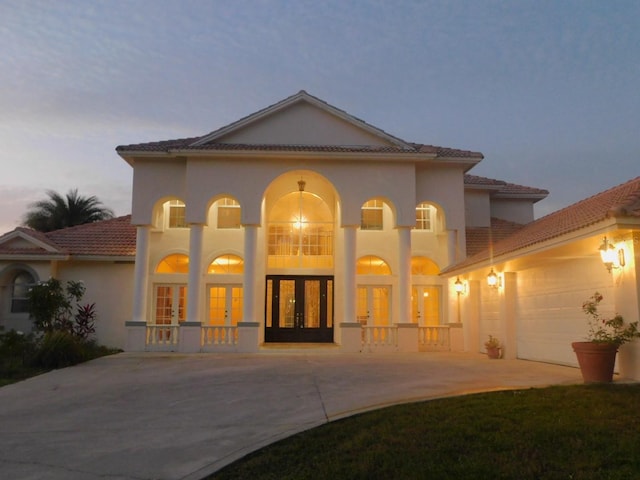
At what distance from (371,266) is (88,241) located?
35.5 ft

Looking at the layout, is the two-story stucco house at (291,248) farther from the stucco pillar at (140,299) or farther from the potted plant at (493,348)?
the potted plant at (493,348)

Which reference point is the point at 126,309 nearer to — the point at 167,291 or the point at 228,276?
the point at 167,291

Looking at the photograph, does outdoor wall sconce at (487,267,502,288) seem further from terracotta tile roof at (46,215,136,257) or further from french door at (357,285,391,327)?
terracotta tile roof at (46,215,136,257)

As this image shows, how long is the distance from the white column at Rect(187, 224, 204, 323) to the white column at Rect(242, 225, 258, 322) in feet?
5.04

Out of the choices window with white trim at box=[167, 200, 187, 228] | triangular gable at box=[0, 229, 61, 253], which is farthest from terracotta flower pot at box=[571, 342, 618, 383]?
triangular gable at box=[0, 229, 61, 253]

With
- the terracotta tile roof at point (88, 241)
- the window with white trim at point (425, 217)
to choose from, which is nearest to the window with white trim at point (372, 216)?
the window with white trim at point (425, 217)

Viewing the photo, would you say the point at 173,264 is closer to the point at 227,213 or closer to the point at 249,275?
the point at 227,213

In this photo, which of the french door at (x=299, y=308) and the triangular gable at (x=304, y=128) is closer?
the triangular gable at (x=304, y=128)

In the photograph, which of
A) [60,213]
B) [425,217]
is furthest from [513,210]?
[60,213]

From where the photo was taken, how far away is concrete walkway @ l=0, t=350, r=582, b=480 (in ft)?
21.2

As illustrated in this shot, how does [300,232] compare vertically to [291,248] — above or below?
above

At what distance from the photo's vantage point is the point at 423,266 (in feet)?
70.0

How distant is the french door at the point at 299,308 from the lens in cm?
2131

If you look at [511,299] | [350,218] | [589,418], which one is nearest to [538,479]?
[589,418]
